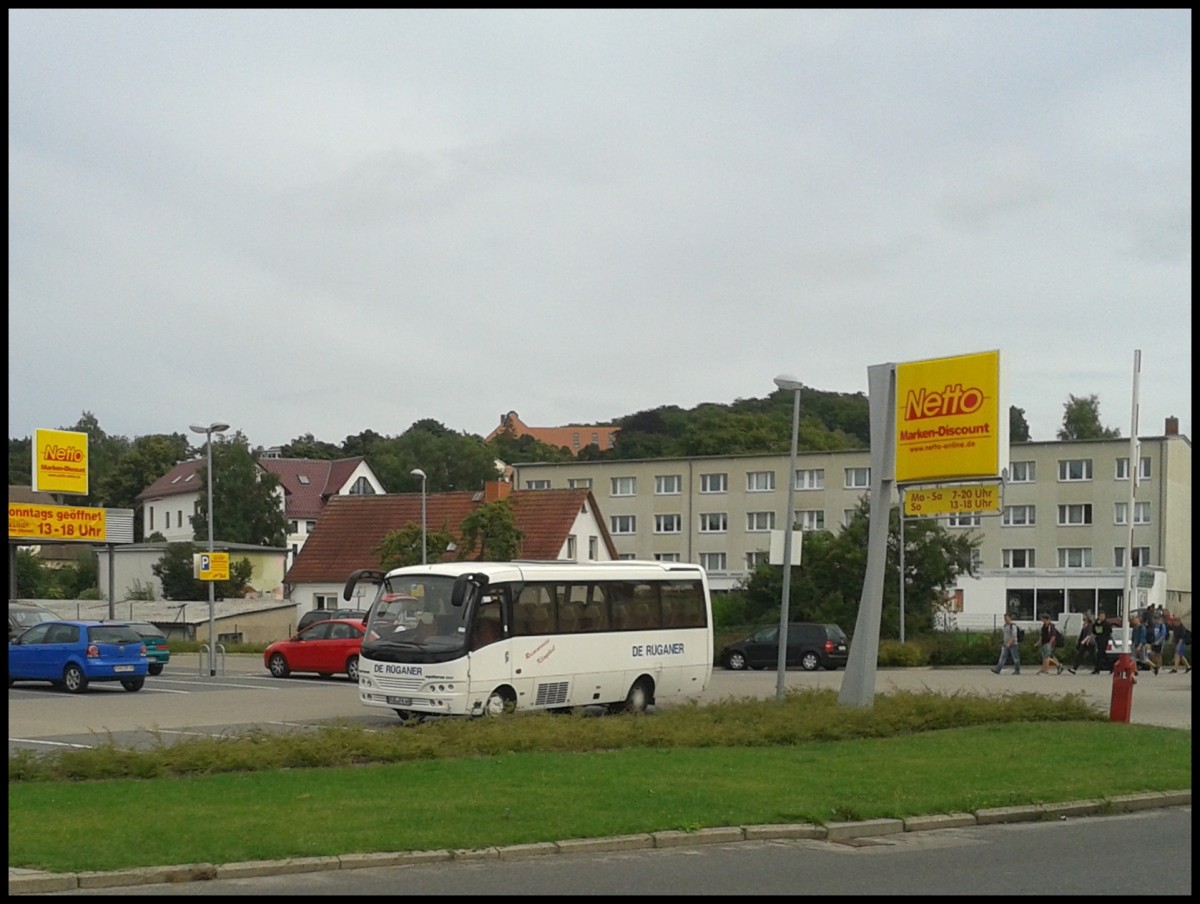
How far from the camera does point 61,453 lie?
5594 centimetres

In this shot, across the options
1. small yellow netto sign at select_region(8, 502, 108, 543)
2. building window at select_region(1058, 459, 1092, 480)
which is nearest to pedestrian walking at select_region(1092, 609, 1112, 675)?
small yellow netto sign at select_region(8, 502, 108, 543)

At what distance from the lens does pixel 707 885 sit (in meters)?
10.5

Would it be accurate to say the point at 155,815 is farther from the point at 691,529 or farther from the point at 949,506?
the point at 691,529

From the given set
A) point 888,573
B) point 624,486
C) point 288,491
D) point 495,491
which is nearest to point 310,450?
point 288,491

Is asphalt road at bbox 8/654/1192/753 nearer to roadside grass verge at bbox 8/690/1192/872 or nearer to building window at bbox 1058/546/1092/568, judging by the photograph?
roadside grass verge at bbox 8/690/1192/872

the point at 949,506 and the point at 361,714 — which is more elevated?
the point at 949,506

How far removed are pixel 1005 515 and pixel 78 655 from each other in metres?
59.8

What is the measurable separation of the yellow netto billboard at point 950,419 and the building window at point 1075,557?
57.1 meters

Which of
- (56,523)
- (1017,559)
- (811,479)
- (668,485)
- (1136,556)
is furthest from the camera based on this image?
(668,485)

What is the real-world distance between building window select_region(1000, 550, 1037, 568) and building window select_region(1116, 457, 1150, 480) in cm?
637

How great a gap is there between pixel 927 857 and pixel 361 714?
51.3 ft

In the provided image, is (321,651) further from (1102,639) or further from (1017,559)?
(1017,559)

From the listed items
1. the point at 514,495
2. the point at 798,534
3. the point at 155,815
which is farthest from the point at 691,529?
the point at 155,815

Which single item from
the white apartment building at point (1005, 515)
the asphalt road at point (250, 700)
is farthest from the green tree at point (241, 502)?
the asphalt road at point (250, 700)
